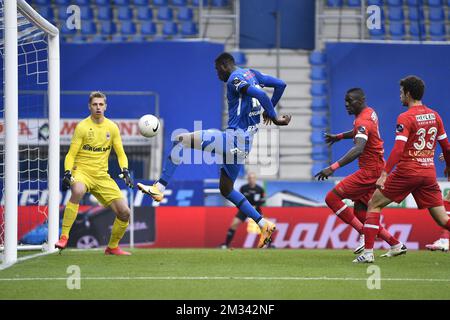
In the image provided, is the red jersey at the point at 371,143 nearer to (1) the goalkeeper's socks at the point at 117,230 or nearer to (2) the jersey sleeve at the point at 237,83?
(2) the jersey sleeve at the point at 237,83

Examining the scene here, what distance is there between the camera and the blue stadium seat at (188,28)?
23016mm

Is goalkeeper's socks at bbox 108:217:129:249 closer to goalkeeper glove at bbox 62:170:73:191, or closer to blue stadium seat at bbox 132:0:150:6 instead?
goalkeeper glove at bbox 62:170:73:191

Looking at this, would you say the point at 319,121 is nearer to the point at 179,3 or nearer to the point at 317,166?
the point at 317,166

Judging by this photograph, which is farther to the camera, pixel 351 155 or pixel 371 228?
pixel 351 155

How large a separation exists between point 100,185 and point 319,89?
10967 mm

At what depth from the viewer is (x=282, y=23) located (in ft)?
77.7

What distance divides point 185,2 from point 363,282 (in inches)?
596

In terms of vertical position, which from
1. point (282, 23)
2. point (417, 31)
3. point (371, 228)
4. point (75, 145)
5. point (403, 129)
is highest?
point (282, 23)

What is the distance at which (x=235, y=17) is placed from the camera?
74.7ft

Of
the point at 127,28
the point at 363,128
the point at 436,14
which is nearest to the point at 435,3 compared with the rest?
the point at 436,14

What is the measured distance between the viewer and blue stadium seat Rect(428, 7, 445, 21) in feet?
Answer: 77.5

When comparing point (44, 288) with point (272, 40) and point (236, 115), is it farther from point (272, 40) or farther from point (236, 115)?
point (272, 40)

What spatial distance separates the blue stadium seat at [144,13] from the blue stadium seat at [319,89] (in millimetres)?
4577

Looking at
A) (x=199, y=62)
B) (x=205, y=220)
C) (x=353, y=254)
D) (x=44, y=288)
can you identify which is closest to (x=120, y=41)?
(x=199, y=62)
